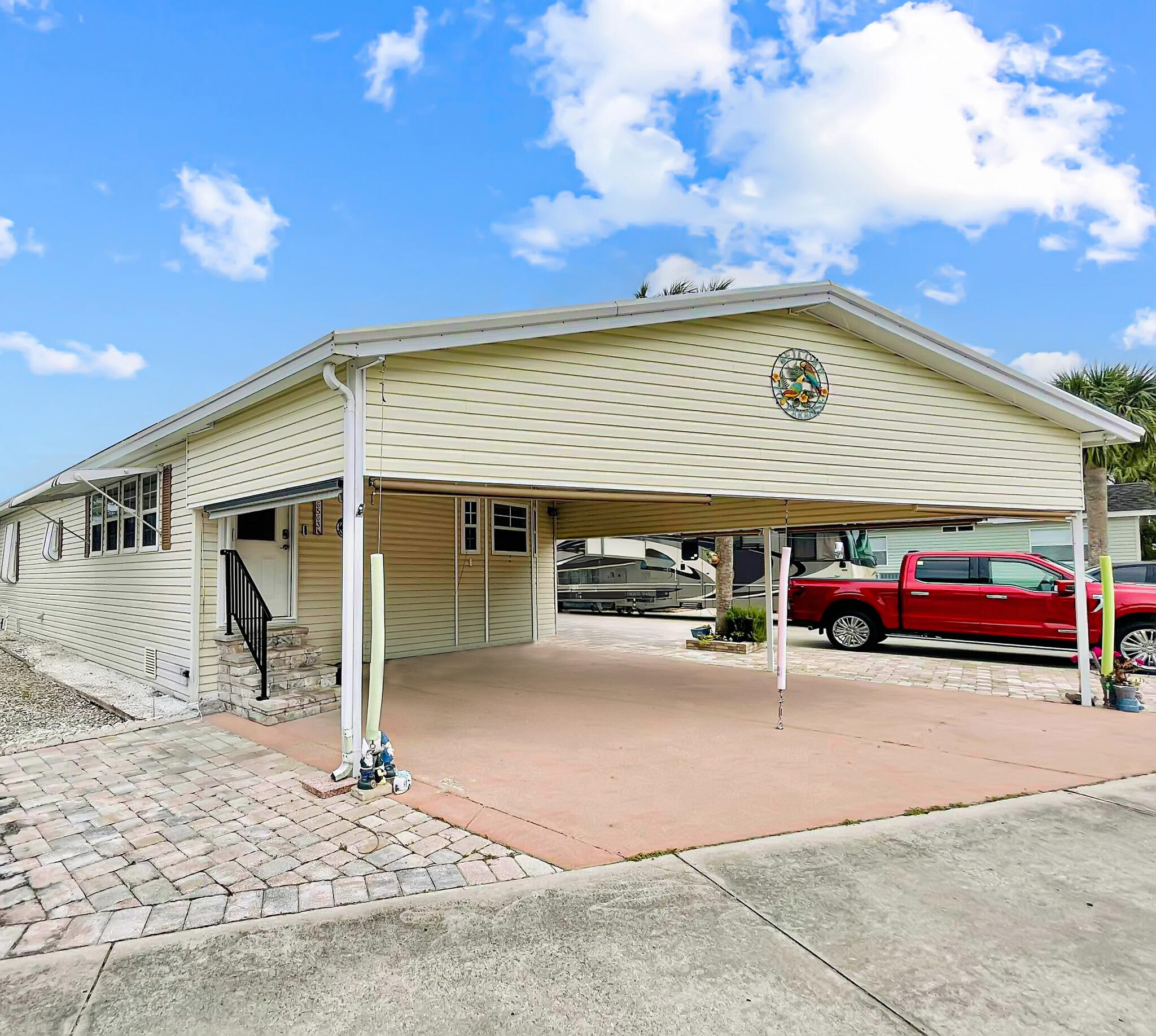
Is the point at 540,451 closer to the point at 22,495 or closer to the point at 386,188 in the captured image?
the point at 22,495

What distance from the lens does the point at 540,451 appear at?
5.59m

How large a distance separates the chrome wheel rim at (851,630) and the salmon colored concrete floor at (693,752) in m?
3.50

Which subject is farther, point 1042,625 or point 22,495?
point 22,495

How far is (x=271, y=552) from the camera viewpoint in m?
8.45

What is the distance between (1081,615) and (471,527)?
834 centimetres

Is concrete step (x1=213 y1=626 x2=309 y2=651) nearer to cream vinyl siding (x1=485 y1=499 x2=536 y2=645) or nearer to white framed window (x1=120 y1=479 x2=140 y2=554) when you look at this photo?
white framed window (x1=120 y1=479 x2=140 y2=554)

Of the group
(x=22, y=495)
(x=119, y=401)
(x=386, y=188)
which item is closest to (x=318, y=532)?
(x=22, y=495)

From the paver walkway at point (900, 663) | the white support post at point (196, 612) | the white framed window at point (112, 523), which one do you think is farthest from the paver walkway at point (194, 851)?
the paver walkway at point (900, 663)

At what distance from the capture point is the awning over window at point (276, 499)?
211 inches

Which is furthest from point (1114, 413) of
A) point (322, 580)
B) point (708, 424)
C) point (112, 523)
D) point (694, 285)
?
point (112, 523)

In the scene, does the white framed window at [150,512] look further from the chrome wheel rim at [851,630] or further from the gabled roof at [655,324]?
the chrome wheel rim at [851,630]

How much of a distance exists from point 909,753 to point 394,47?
13.6m

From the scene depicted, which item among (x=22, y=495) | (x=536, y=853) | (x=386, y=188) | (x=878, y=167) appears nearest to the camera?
(x=536, y=853)

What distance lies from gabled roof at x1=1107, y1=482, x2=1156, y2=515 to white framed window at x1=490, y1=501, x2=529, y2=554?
17436 millimetres
